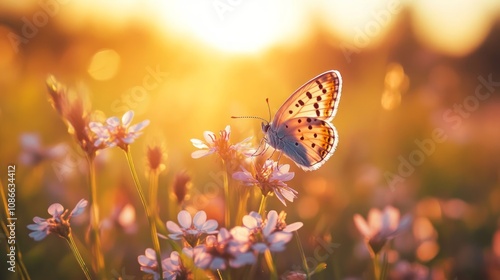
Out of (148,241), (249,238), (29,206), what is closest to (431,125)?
(148,241)

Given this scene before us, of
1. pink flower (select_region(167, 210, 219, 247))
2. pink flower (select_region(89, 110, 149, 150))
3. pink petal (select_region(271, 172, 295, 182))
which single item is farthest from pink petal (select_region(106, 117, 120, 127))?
pink petal (select_region(271, 172, 295, 182))

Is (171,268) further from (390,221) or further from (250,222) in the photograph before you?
(390,221)

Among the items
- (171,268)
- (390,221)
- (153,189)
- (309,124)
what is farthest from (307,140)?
(171,268)

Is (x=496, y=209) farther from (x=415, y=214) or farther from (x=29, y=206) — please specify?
(x=29, y=206)

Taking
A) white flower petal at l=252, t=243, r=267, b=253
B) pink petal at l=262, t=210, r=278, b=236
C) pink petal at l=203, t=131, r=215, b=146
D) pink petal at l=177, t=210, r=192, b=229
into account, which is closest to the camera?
white flower petal at l=252, t=243, r=267, b=253

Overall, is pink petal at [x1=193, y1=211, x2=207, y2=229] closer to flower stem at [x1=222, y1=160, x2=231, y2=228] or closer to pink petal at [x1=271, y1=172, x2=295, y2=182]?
flower stem at [x1=222, y1=160, x2=231, y2=228]

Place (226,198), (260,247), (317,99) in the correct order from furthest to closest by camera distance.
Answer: (317,99) → (226,198) → (260,247)

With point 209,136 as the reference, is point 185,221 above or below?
below
